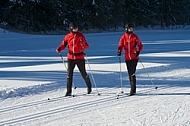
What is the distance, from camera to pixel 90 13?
57.0m

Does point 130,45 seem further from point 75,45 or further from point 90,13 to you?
point 90,13

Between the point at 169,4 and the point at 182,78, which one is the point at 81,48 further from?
the point at 169,4

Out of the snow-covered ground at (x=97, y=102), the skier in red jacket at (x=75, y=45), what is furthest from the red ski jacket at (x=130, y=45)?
the snow-covered ground at (x=97, y=102)

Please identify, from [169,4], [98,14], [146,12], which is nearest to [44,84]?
[98,14]

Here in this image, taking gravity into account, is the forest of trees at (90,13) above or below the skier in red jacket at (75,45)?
above

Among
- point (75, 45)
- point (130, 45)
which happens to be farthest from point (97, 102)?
point (130, 45)

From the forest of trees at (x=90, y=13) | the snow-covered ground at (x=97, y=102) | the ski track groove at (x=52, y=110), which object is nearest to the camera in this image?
the snow-covered ground at (x=97, y=102)

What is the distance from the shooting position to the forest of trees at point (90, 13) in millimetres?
47750

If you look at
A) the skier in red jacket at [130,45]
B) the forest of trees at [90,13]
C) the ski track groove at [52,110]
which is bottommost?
the ski track groove at [52,110]

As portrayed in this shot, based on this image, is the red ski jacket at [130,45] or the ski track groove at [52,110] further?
the red ski jacket at [130,45]

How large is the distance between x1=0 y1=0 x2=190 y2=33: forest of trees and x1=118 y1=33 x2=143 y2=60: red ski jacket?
39.6m

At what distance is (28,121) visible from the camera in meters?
6.85

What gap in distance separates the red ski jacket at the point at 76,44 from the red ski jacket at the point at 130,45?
2.85 feet

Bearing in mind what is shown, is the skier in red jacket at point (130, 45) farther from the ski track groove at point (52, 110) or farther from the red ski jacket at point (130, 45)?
the ski track groove at point (52, 110)
